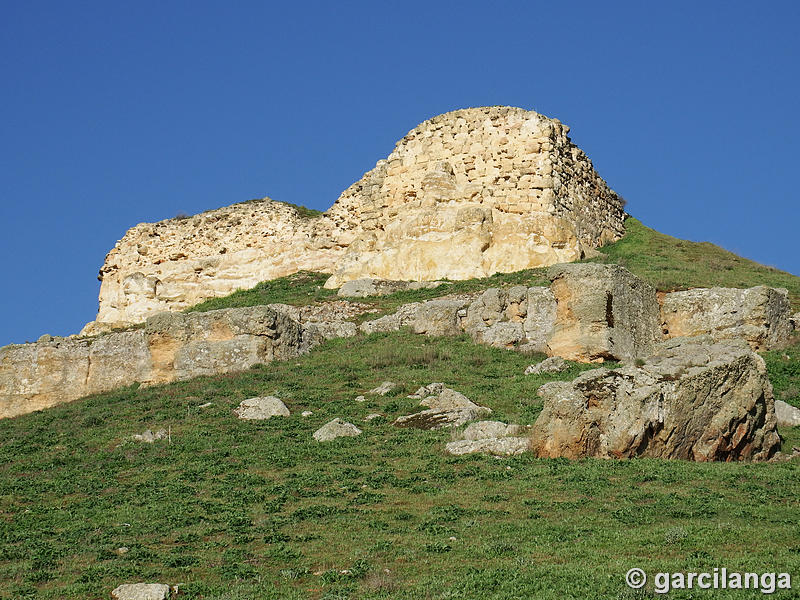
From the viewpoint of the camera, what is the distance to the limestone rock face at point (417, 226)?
28344 mm

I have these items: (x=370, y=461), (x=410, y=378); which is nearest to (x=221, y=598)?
(x=370, y=461)

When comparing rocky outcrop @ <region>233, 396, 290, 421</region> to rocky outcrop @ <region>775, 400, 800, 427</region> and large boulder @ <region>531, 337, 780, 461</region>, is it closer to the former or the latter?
large boulder @ <region>531, 337, 780, 461</region>

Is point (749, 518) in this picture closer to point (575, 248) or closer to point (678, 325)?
point (678, 325)

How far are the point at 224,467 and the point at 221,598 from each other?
523 centimetres

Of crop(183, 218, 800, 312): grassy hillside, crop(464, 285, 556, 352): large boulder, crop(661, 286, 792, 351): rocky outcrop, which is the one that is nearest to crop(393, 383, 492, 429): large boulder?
crop(464, 285, 556, 352): large boulder

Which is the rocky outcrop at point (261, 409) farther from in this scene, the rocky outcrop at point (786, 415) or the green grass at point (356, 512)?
the rocky outcrop at point (786, 415)

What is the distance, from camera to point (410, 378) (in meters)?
18.6

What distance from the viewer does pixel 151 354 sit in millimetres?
21547

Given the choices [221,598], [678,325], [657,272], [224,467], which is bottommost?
[221,598]

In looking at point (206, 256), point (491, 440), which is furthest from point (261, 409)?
point (206, 256)

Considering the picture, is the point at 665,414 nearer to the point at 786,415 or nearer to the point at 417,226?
the point at 786,415

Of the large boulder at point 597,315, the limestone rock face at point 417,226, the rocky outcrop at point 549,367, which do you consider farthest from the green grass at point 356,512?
the limestone rock face at point 417,226

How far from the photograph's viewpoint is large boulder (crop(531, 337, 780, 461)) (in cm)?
1301

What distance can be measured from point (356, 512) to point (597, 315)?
9.47 meters
